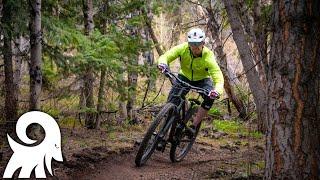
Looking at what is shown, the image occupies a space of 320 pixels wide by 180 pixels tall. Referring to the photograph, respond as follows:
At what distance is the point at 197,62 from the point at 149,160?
6.19 feet

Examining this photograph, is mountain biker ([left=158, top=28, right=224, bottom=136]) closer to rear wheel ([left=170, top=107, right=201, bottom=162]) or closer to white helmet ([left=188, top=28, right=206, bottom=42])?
white helmet ([left=188, top=28, right=206, bottom=42])

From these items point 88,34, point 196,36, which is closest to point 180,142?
point 196,36

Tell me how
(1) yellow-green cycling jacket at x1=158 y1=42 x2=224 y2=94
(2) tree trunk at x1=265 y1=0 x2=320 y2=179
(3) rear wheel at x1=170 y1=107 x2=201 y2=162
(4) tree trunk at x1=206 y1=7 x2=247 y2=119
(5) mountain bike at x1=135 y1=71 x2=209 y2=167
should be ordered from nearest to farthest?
1. (2) tree trunk at x1=265 y1=0 x2=320 y2=179
2. (5) mountain bike at x1=135 y1=71 x2=209 y2=167
3. (1) yellow-green cycling jacket at x1=158 y1=42 x2=224 y2=94
4. (3) rear wheel at x1=170 y1=107 x2=201 y2=162
5. (4) tree trunk at x1=206 y1=7 x2=247 y2=119

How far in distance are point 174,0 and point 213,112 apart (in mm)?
4096

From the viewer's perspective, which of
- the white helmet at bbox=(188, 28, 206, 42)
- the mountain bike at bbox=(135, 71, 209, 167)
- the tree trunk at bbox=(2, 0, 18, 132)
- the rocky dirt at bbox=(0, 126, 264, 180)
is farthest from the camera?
the tree trunk at bbox=(2, 0, 18, 132)

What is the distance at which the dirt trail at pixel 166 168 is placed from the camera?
6578 mm

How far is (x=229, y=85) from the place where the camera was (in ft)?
49.7

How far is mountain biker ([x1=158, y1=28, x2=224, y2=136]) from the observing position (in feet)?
23.4

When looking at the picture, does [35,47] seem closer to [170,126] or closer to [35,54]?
[35,54]

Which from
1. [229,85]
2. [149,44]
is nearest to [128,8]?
[149,44]

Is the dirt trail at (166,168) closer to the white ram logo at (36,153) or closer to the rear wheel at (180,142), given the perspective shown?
the rear wheel at (180,142)

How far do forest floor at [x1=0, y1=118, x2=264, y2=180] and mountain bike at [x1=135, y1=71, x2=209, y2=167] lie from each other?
28cm

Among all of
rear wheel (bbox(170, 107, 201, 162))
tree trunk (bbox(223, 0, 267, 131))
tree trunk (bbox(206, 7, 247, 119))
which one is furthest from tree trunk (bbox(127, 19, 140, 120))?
tree trunk (bbox(206, 7, 247, 119))

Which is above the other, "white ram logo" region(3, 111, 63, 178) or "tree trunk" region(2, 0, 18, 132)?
"tree trunk" region(2, 0, 18, 132)
